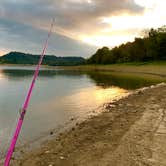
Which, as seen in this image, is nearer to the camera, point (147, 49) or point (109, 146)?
point (109, 146)

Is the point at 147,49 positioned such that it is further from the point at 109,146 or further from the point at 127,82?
the point at 109,146

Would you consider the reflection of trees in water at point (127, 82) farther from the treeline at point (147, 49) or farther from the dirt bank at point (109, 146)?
the treeline at point (147, 49)

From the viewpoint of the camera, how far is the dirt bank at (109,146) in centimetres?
648

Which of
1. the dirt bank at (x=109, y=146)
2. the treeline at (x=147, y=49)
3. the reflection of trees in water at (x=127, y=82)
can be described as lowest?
the reflection of trees in water at (x=127, y=82)

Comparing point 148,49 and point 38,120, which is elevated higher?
point 148,49

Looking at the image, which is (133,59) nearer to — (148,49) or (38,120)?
(148,49)

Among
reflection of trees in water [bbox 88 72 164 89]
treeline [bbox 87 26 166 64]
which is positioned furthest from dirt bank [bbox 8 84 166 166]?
treeline [bbox 87 26 166 64]

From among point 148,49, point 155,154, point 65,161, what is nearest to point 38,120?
point 65,161

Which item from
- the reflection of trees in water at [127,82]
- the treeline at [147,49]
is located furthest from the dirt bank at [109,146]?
the treeline at [147,49]

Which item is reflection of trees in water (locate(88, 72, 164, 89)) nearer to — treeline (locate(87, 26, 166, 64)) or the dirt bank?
the dirt bank

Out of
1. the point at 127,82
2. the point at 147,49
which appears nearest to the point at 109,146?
the point at 127,82

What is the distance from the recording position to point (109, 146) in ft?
24.8

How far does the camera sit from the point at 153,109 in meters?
13.2

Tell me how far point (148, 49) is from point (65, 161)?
3777 inches
